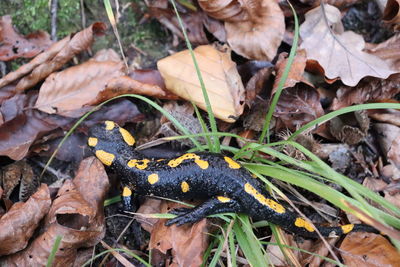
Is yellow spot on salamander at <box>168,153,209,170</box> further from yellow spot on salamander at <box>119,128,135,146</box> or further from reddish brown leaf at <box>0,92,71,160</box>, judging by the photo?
reddish brown leaf at <box>0,92,71,160</box>

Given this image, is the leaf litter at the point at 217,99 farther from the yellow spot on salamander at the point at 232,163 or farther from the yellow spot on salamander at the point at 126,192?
the yellow spot on salamander at the point at 232,163

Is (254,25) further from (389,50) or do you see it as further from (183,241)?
(183,241)

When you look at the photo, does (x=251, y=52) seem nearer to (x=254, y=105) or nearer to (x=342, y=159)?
(x=254, y=105)

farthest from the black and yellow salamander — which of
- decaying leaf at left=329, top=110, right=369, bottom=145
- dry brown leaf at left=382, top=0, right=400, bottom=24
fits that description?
dry brown leaf at left=382, top=0, right=400, bottom=24

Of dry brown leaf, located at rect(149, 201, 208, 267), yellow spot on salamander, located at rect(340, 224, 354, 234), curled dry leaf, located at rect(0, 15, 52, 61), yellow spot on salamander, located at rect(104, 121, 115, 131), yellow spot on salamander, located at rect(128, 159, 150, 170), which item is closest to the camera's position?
dry brown leaf, located at rect(149, 201, 208, 267)

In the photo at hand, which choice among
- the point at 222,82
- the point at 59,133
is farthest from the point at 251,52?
the point at 59,133

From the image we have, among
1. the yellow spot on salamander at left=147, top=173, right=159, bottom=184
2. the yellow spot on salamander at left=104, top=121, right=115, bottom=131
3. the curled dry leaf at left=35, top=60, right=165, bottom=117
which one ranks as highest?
the curled dry leaf at left=35, top=60, right=165, bottom=117

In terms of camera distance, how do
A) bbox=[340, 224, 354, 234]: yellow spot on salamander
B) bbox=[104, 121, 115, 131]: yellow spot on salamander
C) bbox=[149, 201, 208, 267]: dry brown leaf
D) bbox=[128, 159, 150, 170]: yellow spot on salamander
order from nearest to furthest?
1. bbox=[149, 201, 208, 267]: dry brown leaf
2. bbox=[340, 224, 354, 234]: yellow spot on salamander
3. bbox=[128, 159, 150, 170]: yellow spot on salamander
4. bbox=[104, 121, 115, 131]: yellow spot on salamander
